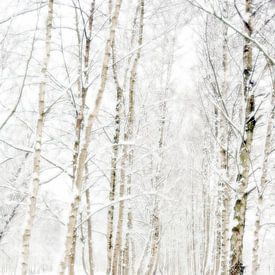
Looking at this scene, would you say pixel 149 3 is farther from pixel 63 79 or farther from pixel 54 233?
pixel 54 233

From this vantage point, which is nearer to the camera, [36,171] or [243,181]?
[243,181]

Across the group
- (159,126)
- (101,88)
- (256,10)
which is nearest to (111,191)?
(101,88)

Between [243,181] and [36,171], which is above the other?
[36,171]

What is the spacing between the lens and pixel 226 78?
8359 mm

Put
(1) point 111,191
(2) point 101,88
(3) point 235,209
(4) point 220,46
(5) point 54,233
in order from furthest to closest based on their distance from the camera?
(5) point 54,233, (4) point 220,46, (1) point 111,191, (2) point 101,88, (3) point 235,209

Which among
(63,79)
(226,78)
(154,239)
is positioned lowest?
(154,239)

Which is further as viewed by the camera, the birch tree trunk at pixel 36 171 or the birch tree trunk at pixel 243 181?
the birch tree trunk at pixel 36 171

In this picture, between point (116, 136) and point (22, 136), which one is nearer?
point (116, 136)

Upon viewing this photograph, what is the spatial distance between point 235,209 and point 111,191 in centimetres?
382

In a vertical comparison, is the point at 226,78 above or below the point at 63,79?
above

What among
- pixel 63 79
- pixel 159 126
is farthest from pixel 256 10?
pixel 159 126

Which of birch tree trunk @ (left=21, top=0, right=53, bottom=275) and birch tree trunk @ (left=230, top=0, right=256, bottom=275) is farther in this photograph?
birch tree trunk @ (left=21, top=0, right=53, bottom=275)

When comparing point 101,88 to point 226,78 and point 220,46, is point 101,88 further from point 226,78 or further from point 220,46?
point 220,46

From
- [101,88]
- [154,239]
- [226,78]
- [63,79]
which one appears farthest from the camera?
[154,239]
